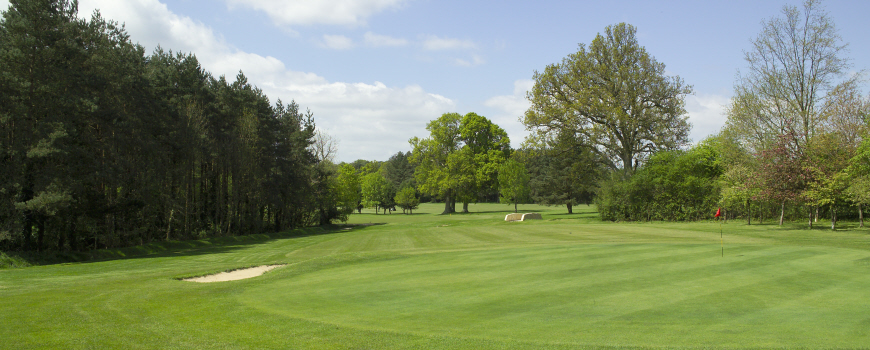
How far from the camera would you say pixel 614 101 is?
40.9m

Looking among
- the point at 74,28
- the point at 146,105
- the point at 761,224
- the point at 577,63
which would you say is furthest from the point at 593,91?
the point at 74,28

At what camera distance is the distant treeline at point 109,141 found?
22.4m

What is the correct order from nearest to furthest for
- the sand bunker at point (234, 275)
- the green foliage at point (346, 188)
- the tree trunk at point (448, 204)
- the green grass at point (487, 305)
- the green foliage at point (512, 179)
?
the green grass at point (487, 305) → the sand bunker at point (234, 275) → the green foliage at point (346, 188) → the green foliage at point (512, 179) → the tree trunk at point (448, 204)

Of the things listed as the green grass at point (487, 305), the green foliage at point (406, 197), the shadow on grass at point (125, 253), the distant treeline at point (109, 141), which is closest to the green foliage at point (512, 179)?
the green foliage at point (406, 197)

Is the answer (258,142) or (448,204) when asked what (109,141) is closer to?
(258,142)

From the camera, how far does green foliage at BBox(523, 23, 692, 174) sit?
40.5 meters

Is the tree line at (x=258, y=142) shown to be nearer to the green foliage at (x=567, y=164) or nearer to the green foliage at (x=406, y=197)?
the green foliage at (x=567, y=164)

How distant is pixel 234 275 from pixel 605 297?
1288cm

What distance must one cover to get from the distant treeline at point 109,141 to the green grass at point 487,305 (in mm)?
9446

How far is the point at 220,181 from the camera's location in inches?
1708

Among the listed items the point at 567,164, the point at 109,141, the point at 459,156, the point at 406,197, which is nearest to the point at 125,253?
the point at 109,141

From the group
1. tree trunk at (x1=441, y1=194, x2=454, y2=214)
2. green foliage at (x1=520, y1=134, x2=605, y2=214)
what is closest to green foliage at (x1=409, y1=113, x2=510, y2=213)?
tree trunk at (x1=441, y1=194, x2=454, y2=214)

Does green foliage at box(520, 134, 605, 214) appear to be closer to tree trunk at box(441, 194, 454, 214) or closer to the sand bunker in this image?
tree trunk at box(441, 194, 454, 214)

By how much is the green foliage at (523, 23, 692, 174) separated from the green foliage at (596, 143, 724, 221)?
6.55 feet
